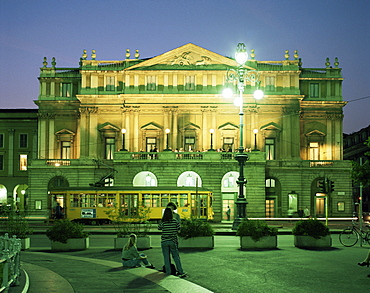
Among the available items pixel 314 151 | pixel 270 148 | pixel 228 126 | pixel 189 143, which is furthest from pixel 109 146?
pixel 314 151

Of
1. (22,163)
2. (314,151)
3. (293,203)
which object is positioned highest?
(314,151)

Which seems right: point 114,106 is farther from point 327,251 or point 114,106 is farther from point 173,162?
point 327,251

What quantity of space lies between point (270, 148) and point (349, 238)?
142 ft

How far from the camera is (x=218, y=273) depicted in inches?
655

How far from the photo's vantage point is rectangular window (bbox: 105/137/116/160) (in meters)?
68.2

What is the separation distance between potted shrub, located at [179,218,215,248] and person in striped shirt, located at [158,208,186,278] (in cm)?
756

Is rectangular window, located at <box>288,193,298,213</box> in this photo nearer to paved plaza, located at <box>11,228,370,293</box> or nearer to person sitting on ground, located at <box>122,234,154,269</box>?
paved plaza, located at <box>11,228,370,293</box>

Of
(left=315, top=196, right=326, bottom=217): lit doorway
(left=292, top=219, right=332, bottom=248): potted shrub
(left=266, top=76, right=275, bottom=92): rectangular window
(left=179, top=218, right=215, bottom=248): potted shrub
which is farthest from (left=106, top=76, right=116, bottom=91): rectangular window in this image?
(left=292, top=219, right=332, bottom=248): potted shrub

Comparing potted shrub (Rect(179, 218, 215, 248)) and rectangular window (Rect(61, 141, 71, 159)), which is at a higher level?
rectangular window (Rect(61, 141, 71, 159))

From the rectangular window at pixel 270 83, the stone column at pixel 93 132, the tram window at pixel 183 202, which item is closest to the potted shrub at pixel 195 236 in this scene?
the tram window at pixel 183 202

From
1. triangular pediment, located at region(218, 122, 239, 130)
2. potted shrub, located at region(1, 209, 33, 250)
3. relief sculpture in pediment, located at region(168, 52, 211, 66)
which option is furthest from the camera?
triangular pediment, located at region(218, 122, 239, 130)

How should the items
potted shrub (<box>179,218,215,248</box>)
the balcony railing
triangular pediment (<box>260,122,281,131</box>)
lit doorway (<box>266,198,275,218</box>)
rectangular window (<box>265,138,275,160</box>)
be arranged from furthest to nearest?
rectangular window (<box>265,138,275,160</box>), triangular pediment (<box>260,122,281,131</box>), the balcony railing, lit doorway (<box>266,198,275,218</box>), potted shrub (<box>179,218,215,248</box>)

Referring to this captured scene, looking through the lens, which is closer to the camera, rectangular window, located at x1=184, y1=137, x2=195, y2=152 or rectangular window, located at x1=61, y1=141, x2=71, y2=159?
rectangular window, located at x1=184, y1=137, x2=195, y2=152

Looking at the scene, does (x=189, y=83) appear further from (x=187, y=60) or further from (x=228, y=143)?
(x=228, y=143)
